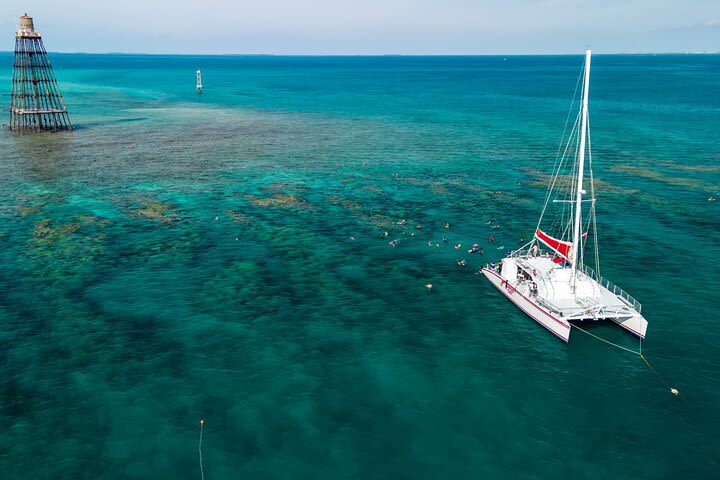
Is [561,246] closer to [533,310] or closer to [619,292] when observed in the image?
[619,292]

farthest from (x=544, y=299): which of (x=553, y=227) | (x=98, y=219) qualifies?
(x=98, y=219)

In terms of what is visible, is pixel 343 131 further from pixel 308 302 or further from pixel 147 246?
pixel 308 302

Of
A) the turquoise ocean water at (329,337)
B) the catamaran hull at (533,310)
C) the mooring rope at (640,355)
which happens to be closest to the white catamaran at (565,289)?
the catamaran hull at (533,310)

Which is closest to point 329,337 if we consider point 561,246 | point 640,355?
point 561,246

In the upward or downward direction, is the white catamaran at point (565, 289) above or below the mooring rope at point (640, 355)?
above

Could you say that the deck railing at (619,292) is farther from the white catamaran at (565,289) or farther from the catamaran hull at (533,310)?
the catamaran hull at (533,310)

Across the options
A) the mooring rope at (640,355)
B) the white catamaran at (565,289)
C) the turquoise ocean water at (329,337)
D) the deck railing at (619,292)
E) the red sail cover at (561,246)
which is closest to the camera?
the turquoise ocean water at (329,337)
